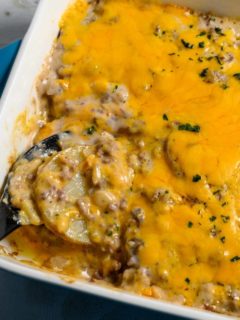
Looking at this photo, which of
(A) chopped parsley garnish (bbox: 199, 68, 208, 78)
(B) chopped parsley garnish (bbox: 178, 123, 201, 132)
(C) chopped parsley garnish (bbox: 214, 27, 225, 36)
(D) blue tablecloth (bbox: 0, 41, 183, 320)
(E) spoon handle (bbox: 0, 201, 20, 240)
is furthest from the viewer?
(C) chopped parsley garnish (bbox: 214, 27, 225, 36)

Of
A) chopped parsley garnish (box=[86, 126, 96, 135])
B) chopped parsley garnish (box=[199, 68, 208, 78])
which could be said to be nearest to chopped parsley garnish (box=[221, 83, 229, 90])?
chopped parsley garnish (box=[199, 68, 208, 78])

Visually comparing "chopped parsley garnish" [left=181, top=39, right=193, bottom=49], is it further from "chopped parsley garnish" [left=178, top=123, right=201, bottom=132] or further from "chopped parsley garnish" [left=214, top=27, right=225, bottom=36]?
"chopped parsley garnish" [left=178, top=123, right=201, bottom=132]

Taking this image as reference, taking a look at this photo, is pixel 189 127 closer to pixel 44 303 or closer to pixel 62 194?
pixel 62 194

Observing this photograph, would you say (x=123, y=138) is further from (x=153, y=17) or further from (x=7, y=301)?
(x=7, y=301)

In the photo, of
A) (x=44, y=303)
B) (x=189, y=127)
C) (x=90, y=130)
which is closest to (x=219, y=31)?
(x=189, y=127)

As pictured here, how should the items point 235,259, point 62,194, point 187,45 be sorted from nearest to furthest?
point 235,259, point 62,194, point 187,45

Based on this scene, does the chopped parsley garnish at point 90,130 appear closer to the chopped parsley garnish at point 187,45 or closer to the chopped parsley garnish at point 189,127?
the chopped parsley garnish at point 189,127
